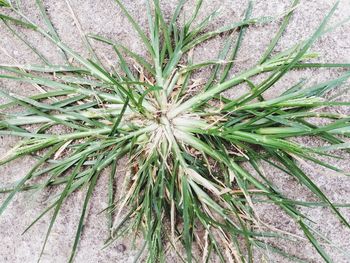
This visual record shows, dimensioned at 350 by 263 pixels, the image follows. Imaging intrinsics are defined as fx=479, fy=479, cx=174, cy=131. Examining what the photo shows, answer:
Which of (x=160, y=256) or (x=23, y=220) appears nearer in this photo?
(x=160, y=256)

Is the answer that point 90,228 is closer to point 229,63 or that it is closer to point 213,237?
point 213,237

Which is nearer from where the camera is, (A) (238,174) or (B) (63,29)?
(A) (238,174)

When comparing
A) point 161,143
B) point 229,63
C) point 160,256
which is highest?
point 229,63

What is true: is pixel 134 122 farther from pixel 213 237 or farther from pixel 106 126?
pixel 213 237

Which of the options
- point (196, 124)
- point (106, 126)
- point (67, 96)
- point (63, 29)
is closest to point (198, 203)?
point (196, 124)

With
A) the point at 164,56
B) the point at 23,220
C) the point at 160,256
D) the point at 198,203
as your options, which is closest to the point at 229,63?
the point at 164,56

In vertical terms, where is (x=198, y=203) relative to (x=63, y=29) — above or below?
below
